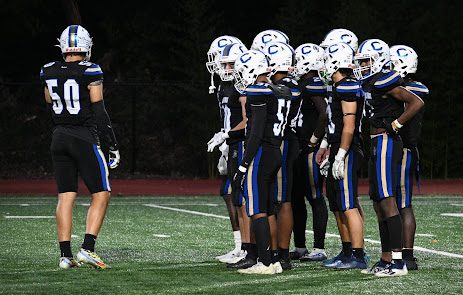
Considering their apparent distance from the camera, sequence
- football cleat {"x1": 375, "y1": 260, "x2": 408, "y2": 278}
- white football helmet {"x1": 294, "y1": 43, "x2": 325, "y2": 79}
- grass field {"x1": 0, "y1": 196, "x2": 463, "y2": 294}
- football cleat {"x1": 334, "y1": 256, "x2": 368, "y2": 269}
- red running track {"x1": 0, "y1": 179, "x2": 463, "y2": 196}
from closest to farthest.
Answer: grass field {"x1": 0, "y1": 196, "x2": 463, "y2": 294} < football cleat {"x1": 375, "y1": 260, "x2": 408, "y2": 278} < football cleat {"x1": 334, "y1": 256, "x2": 368, "y2": 269} < white football helmet {"x1": 294, "y1": 43, "x2": 325, "y2": 79} < red running track {"x1": 0, "y1": 179, "x2": 463, "y2": 196}

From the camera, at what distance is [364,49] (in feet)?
28.0

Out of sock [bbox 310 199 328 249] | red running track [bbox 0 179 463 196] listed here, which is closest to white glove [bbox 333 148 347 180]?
sock [bbox 310 199 328 249]

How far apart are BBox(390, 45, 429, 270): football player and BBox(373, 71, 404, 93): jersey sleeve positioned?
43 centimetres

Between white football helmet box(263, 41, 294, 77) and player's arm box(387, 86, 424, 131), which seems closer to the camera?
player's arm box(387, 86, 424, 131)

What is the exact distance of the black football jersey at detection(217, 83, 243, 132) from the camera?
909 cm

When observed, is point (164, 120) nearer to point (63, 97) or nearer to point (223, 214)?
point (223, 214)

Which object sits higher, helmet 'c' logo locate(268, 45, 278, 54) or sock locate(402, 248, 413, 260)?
helmet 'c' logo locate(268, 45, 278, 54)

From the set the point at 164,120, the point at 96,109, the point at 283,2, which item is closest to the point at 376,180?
the point at 96,109

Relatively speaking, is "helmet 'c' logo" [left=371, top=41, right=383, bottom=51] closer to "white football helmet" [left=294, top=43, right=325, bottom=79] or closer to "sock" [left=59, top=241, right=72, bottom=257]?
"white football helmet" [left=294, top=43, right=325, bottom=79]

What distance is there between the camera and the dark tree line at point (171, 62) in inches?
835

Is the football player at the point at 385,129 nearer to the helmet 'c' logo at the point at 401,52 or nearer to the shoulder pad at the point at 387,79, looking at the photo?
the shoulder pad at the point at 387,79

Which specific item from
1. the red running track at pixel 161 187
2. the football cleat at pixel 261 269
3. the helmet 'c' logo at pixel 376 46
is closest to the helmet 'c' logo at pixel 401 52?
the helmet 'c' logo at pixel 376 46

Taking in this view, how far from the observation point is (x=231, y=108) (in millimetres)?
9141

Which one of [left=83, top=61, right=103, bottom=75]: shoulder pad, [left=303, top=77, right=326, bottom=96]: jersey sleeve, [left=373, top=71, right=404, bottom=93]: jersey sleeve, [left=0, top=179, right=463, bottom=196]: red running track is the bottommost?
[left=0, top=179, right=463, bottom=196]: red running track
